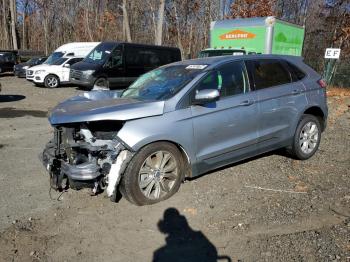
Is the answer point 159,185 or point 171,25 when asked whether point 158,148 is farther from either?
point 171,25

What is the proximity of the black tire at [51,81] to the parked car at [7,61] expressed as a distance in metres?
7.31

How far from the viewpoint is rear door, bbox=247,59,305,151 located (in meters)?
5.40

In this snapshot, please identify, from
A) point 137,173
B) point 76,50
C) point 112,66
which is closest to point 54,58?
point 76,50

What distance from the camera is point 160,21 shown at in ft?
77.2

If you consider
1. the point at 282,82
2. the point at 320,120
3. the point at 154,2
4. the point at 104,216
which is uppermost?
the point at 154,2

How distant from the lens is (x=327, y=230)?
13.0ft

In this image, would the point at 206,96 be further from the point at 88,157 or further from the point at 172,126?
the point at 88,157

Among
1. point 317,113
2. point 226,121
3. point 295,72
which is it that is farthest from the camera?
point 317,113

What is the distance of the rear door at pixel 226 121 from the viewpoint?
188 inches

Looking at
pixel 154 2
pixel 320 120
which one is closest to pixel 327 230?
pixel 320 120

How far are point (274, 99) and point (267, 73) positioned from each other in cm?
41

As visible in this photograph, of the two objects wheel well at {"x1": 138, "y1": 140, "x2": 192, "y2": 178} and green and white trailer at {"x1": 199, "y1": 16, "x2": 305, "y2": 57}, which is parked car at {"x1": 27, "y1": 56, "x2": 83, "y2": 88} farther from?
wheel well at {"x1": 138, "y1": 140, "x2": 192, "y2": 178}

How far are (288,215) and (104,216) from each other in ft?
6.83

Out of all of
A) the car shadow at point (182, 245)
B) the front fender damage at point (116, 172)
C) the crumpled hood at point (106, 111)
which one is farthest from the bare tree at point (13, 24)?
the car shadow at point (182, 245)
